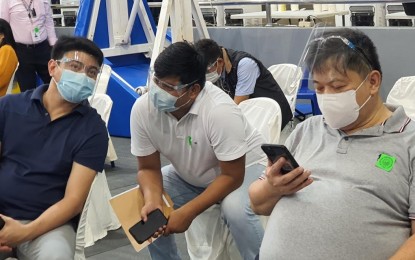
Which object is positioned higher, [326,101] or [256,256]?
[326,101]

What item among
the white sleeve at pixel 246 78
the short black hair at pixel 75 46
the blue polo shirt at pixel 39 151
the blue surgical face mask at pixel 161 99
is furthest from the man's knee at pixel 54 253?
the white sleeve at pixel 246 78

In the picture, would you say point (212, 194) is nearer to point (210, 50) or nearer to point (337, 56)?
point (337, 56)

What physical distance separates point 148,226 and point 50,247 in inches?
15.1

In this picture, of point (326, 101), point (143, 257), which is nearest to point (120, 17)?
point (143, 257)

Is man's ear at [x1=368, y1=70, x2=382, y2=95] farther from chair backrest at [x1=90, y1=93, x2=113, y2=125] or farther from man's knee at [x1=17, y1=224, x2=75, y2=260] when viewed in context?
chair backrest at [x1=90, y1=93, x2=113, y2=125]

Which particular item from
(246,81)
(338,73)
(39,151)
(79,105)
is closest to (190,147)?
(79,105)

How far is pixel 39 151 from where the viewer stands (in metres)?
2.60

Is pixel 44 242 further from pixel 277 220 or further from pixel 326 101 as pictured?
pixel 326 101

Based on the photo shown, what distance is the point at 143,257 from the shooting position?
3.35 m

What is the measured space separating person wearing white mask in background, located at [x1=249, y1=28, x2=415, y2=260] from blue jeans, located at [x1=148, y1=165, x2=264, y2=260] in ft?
1.56

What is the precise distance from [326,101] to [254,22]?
5.46 meters

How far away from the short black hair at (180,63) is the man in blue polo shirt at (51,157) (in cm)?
34

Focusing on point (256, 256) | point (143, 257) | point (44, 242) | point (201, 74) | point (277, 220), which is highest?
point (201, 74)

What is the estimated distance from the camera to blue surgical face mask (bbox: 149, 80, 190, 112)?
8.61 feet
